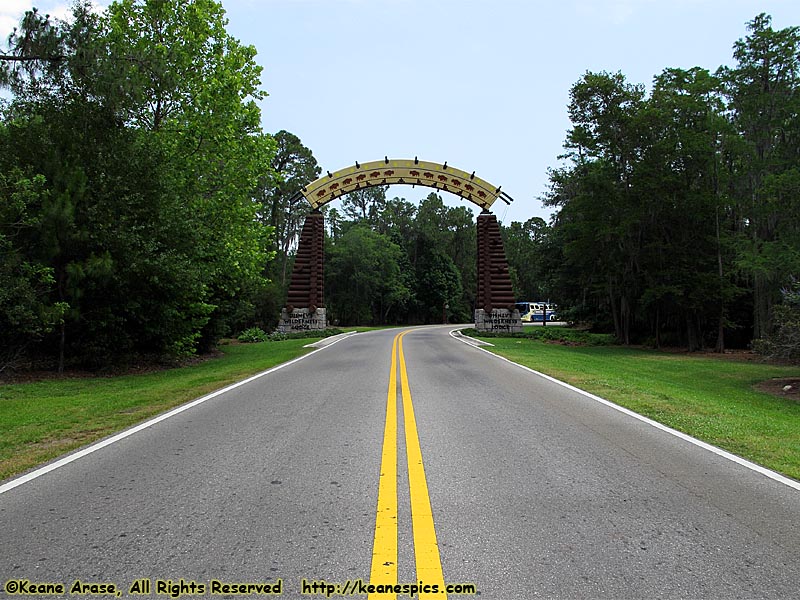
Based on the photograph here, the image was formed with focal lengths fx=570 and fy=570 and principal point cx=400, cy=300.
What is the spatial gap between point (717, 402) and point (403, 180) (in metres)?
30.9

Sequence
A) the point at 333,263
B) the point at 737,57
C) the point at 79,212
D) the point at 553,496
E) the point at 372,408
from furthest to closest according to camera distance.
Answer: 1. the point at 333,263
2. the point at 737,57
3. the point at 79,212
4. the point at 372,408
5. the point at 553,496

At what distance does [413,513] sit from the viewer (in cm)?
430

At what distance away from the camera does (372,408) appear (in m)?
8.99

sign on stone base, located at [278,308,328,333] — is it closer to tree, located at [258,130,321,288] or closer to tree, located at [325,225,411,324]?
tree, located at [258,130,321,288]

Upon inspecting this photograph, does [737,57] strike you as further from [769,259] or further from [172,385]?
[172,385]

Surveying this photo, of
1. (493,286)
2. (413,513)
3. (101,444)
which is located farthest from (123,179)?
(493,286)

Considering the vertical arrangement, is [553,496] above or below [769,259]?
below

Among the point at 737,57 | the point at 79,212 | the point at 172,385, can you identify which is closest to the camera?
the point at 172,385

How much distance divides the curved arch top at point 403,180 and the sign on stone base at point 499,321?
294 inches

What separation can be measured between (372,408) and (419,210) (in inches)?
3270

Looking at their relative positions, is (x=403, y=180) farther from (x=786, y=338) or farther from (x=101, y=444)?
(x=101, y=444)

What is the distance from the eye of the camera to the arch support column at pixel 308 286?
40156 mm

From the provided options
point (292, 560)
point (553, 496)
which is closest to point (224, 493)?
point (292, 560)

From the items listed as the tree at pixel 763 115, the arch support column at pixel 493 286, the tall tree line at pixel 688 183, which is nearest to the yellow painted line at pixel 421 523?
the tall tree line at pixel 688 183
